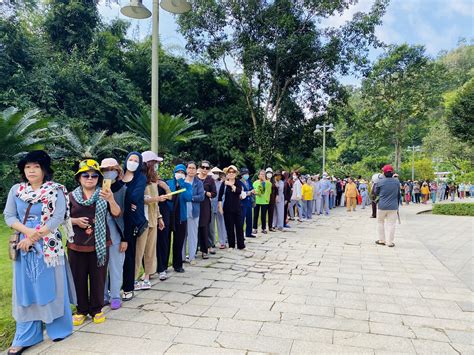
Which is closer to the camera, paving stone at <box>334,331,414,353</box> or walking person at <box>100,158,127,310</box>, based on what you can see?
paving stone at <box>334,331,414,353</box>

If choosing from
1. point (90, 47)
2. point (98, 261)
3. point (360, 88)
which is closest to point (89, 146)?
point (90, 47)

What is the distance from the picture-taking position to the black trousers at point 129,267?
4.21m

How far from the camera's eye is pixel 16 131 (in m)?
10.4

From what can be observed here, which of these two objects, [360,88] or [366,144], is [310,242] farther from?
[366,144]

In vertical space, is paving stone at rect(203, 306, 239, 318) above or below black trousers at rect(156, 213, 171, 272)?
below

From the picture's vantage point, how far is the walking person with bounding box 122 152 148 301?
4.16 m

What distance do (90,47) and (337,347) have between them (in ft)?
56.2

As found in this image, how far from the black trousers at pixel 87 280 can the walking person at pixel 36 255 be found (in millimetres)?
302

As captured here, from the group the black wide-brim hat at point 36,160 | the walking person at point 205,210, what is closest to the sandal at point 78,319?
the black wide-brim hat at point 36,160

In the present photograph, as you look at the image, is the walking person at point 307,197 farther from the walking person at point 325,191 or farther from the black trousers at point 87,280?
the black trousers at point 87,280

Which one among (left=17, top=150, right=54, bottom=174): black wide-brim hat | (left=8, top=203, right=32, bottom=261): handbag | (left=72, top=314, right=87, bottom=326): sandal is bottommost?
(left=72, top=314, right=87, bottom=326): sandal

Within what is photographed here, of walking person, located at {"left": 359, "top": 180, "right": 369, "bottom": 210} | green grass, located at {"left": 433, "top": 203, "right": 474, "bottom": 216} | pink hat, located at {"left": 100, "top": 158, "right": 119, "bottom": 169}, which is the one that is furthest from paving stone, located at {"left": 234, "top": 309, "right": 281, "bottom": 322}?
green grass, located at {"left": 433, "top": 203, "right": 474, "bottom": 216}

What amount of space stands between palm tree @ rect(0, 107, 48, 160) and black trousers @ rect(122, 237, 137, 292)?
8.02 metres

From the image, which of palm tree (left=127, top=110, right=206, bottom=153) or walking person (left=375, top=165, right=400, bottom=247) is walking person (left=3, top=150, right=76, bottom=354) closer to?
walking person (left=375, top=165, right=400, bottom=247)
